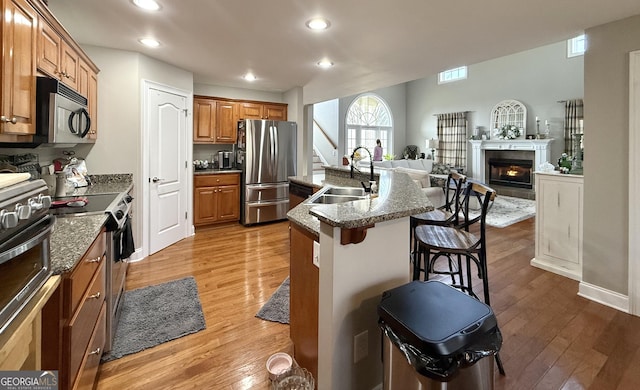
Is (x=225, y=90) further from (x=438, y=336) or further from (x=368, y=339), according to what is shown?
(x=438, y=336)

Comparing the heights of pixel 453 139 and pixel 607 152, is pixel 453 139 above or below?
above

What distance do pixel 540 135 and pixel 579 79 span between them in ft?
4.74

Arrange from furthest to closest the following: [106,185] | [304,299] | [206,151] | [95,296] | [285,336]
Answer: [206,151]
[106,185]
[285,336]
[304,299]
[95,296]

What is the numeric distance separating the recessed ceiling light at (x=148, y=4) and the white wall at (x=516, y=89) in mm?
8884

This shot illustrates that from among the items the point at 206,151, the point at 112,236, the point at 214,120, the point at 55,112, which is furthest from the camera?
the point at 206,151

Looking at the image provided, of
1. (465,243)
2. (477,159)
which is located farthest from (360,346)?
(477,159)

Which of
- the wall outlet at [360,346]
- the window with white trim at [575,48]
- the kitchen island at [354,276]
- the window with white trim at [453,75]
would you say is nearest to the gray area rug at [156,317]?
the kitchen island at [354,276]

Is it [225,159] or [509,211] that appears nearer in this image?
[225,159]

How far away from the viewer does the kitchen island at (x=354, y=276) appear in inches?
52.1

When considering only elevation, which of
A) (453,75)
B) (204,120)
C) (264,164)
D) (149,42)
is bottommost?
(264,164)

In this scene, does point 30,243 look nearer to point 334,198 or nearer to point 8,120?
point 8,120

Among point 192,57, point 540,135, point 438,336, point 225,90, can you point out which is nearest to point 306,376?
point 438,336

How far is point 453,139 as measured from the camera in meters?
9.81

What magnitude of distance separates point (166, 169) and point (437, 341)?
3.87m
